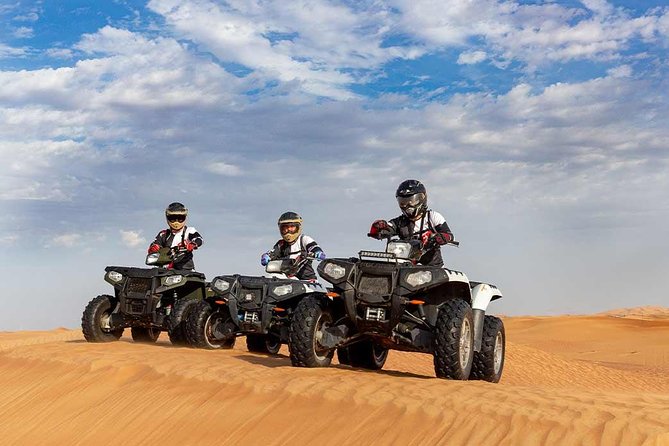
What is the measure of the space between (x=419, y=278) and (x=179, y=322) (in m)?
5.38

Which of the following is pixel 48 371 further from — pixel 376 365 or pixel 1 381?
pixel 376 365

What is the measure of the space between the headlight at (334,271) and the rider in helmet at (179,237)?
569 centimetres

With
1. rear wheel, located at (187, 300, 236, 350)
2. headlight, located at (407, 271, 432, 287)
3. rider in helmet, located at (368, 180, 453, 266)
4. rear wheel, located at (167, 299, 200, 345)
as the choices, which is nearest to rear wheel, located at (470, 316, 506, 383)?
rider in helmet, located at (368, 180, 453, 266)

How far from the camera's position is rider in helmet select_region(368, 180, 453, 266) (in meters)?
9.62

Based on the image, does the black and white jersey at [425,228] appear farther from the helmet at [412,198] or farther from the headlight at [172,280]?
the headlight at [172,280]

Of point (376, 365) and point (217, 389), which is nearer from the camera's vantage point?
point (217, 389)

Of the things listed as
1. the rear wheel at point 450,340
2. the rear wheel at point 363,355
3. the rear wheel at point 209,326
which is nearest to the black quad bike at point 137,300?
the rear wheel at point 209,326

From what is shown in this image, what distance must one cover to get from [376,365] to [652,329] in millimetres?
24596

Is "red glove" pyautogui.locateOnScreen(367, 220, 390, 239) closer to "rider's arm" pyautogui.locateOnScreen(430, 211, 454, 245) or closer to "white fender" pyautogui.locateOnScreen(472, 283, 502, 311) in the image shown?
"rider's arm" pyautogui.locateOnScreen(430, 211, 454, 245)

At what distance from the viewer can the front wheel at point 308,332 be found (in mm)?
8555

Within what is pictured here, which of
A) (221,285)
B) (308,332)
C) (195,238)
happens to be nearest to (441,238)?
(308,332)

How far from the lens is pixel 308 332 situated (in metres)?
8.55

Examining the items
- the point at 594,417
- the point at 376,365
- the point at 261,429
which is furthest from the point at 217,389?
the point at 594,417

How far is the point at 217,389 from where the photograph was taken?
319 inches
